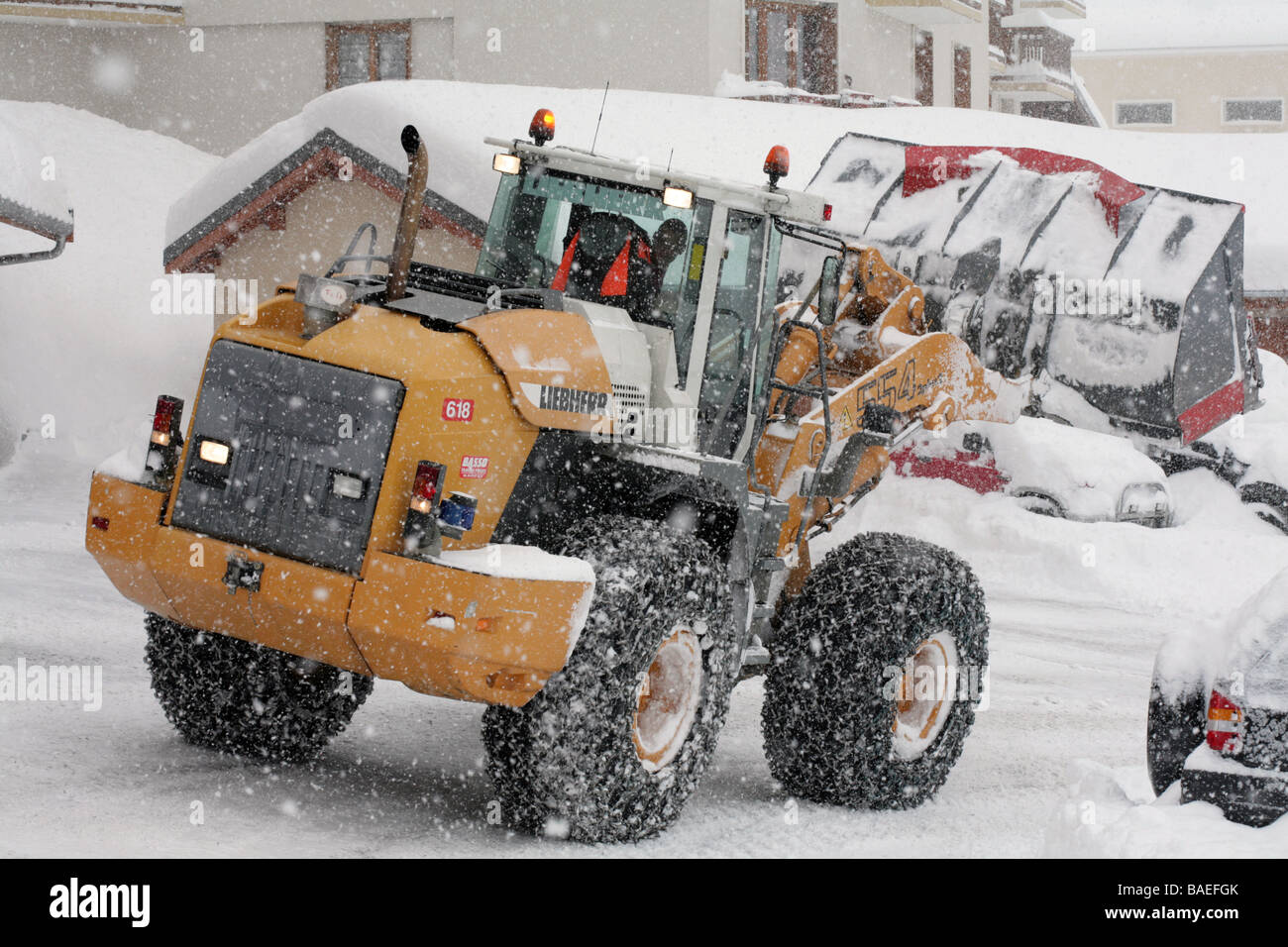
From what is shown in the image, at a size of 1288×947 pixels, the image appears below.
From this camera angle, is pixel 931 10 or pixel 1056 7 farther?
pixel 1056 7

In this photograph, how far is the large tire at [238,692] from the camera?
23.1ft

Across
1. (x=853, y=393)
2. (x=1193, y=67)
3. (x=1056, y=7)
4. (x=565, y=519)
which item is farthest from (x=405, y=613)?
(x=1193, y=67)

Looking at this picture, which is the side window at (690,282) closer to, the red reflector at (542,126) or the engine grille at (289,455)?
the red reflector at (542,126)

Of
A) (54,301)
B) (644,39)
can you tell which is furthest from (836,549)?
(54,301)

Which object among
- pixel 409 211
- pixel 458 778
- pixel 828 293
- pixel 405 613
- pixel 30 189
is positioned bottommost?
pixel 458 778

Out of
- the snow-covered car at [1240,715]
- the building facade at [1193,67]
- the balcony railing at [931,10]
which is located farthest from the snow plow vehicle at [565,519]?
the building facade at [1193,67]

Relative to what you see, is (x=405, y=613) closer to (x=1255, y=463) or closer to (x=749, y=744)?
(x=749, y=744)

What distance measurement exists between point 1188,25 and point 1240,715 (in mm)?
41187

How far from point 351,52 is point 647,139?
351 inches

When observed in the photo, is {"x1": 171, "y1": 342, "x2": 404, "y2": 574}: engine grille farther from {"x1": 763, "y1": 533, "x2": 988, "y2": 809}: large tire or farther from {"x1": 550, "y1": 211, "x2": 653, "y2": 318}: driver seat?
{"x1": 763, "y1": 533, "x2": 988, "y2": 809}: large tire

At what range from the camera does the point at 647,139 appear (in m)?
20.0

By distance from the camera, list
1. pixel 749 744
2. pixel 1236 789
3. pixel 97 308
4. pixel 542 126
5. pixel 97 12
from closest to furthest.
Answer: pixel 1236 789 → pixel 542 126 → pixel 749 744 → pixel 97 308 → pixel 97 12

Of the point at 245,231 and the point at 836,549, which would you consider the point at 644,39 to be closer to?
the point at 245,231

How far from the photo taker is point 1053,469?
1460cm
